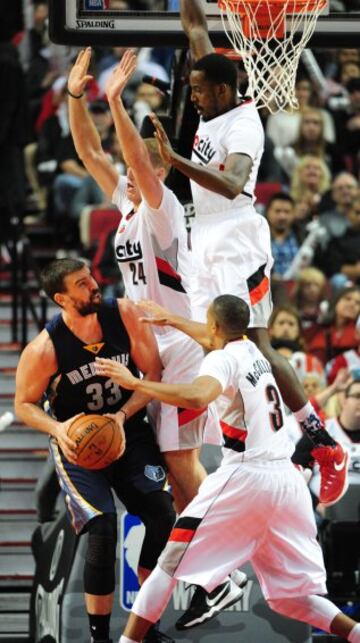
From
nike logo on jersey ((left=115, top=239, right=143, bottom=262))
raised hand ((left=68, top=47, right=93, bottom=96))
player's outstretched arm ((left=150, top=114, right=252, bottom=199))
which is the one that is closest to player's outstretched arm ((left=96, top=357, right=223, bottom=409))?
nike logo on jersey ((left=115, top=239, right=143, bottom=262))

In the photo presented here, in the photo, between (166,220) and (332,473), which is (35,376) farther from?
(332,473)

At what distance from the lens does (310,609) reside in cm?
854

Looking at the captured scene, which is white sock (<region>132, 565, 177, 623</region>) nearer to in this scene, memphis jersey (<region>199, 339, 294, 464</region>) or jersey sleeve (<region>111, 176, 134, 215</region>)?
memphis jersey (<region>199, 339, 294, 464</region>)

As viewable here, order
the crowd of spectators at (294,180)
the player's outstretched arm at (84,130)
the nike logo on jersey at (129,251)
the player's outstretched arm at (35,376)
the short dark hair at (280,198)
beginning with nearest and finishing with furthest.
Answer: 1. the player's outstretched arm at (35,376)
2. the nike logo on jersey at (129,251)
3. the player's outstretched arm at (84,130)
4. the crowd of spectators at (294,180)
5. the short dark hair at (280,198)

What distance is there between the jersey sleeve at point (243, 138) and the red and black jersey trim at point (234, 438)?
1392mm

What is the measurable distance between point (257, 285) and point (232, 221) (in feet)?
1.18

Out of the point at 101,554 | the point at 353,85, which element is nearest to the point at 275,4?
the point at 101,554

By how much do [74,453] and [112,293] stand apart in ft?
17.2

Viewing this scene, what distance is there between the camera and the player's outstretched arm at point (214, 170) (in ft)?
26.6

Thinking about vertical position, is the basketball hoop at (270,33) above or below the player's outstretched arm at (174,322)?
above

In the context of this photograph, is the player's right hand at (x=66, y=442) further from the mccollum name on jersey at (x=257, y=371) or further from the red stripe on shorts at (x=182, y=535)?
the mccollum name on jersey at (x=257, y=371)

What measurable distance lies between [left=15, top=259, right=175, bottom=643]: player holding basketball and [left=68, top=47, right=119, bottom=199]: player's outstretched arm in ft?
2.37

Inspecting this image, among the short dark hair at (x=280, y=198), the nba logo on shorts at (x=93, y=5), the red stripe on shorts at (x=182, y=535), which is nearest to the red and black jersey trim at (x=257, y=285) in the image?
the red stripe on shorts at (x=182, y=535)

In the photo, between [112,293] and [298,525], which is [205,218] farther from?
[112,293]
